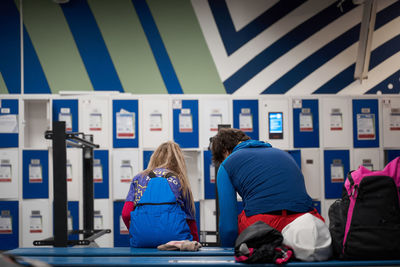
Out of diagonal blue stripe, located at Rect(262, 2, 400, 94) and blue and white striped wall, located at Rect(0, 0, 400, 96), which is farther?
diagonal blue stripe, located at Rect(262, 2, 400, 94)

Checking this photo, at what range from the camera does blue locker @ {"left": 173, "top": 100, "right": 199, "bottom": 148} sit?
4918 mm

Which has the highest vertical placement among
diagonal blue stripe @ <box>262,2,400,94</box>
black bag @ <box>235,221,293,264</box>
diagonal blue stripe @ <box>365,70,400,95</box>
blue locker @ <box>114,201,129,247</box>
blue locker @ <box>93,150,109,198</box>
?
diagonal blue stripe @ <box>262,2,400,94</box>

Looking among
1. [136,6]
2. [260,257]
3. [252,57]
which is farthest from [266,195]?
[136,6]

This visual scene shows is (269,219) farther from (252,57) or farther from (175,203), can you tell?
(252,57)

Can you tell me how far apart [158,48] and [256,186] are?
3.68 metres

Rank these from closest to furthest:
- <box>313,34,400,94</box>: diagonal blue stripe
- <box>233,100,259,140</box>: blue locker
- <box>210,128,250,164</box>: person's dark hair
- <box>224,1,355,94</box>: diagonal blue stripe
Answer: <box>210,128,250,164</box>: person's dark hair → <box>233,100,259,140</box>: blue locker → <box>224,1,355,94</box>: diagonal blue stripe → <box>313,34,400,94</box>: diagonal blue stripe

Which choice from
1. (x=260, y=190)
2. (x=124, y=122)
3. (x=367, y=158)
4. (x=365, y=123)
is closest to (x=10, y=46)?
(x=124, y=122)

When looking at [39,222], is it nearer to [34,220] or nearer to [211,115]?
[34,220]

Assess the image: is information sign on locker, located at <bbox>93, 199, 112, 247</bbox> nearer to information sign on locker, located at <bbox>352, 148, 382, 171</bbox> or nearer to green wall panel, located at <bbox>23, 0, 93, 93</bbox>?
green wall panel, located at <bbox>23, 0, 93, 93</bbox>

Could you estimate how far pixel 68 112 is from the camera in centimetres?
484

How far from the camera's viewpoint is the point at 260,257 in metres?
2.04

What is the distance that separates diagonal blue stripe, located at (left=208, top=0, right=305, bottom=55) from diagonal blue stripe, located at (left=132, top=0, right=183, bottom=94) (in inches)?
33.9

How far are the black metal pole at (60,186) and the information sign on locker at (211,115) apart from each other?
82.7 inches

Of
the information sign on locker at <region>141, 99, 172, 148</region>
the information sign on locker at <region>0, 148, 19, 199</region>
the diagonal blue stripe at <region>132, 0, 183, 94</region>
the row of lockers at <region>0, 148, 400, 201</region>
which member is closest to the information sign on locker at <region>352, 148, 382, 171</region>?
the row of lockers at <region>0, 148, 400, 201</region>
